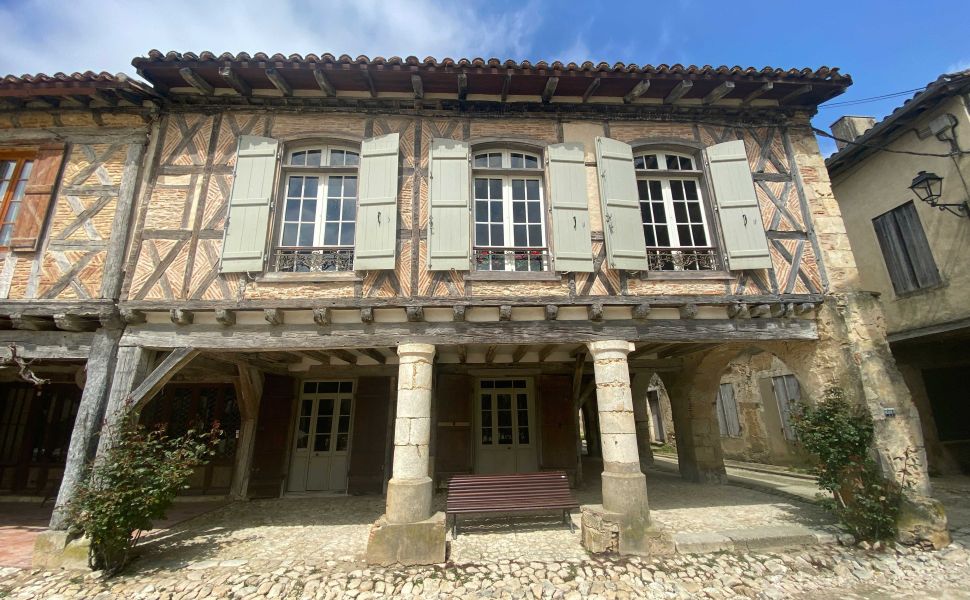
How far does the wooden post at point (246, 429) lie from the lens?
21.3 feet

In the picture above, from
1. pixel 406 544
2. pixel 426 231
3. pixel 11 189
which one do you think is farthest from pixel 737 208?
pixel 11 189

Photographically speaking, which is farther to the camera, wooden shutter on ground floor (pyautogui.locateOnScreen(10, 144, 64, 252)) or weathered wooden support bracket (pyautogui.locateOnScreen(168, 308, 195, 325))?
wooden shutter on ground floor (pyautogui.locateOnScreen(10, 144, 64, 252))

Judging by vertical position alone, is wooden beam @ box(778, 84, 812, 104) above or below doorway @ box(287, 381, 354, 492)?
above

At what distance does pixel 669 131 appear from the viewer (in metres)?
5.46

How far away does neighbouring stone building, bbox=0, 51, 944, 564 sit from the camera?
439cm

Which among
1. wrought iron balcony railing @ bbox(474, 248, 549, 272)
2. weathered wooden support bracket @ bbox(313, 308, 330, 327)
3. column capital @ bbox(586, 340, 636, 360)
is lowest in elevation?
column capital @ bbox(586, 340, 636, 360)

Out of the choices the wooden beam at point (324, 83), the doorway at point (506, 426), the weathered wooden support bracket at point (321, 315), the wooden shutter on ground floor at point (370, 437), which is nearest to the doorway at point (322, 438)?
the wooden shutter on ground floor at point (370, 437)

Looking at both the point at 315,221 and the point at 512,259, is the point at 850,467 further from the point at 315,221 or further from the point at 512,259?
the point at 315,221

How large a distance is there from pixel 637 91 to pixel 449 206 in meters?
2.80

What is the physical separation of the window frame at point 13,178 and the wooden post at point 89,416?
1.88m

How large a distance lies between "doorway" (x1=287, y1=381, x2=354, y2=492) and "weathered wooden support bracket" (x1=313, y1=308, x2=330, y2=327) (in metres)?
3.26

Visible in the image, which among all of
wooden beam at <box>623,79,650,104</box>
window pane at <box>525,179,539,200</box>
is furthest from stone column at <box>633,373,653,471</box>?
wooden beam at <box>623,79,650,104</box>

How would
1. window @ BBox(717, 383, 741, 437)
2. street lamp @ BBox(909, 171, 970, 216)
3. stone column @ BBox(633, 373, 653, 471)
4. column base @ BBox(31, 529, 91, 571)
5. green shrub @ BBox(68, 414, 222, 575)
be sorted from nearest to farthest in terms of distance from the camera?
1. green shrub @ BBox(68, 414, 222, 575)
2. column base @ BBox(31, 529, 91, 571)
3. street lamp @ BBox(909, 171, 970, 216)
4. stone column @ BBox(633, 373, 653, 471)
5. window @ BBox(717, 383, 741, 437)

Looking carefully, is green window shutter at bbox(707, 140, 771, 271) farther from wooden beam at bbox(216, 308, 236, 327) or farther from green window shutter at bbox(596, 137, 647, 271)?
wooden beam at bbox(216, 308, 236, 327)
